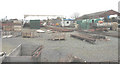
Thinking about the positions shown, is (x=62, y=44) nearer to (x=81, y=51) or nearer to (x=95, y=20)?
(x=81, y=51)

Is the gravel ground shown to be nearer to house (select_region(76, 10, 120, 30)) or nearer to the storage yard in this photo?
the storage yard

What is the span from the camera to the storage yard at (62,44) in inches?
220

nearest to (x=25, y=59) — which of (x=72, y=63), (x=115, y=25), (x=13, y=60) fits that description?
(x=13, y=60)

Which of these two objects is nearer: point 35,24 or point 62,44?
point 62,44

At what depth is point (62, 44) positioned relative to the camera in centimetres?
956

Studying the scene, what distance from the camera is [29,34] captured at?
43.7 feet

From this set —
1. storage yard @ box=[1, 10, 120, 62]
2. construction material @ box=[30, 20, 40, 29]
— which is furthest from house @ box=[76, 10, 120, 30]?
construction material @ box=[30, 20, 40, 29]

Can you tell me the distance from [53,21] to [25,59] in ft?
103

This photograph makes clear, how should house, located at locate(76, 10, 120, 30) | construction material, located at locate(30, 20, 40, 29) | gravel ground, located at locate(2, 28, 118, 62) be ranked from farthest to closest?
construction material, located at locate(30, 20, 40, 29), house, located at locate(76, 10, 120, 30), gravel ground, located at locate(2, 28, 118, 62)

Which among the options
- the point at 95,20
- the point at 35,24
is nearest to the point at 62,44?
the point at 95,20

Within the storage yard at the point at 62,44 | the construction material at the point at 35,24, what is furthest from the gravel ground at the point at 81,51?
the construction material at the point at 35,24

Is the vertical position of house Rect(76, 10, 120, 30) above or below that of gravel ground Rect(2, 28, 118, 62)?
above

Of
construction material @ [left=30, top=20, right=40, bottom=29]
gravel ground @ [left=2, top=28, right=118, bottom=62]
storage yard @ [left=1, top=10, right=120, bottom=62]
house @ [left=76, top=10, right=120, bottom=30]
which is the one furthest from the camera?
construction material @ [left=30, top=20, right=40, bottom=29]

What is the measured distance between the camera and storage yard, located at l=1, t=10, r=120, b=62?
18.3ft
